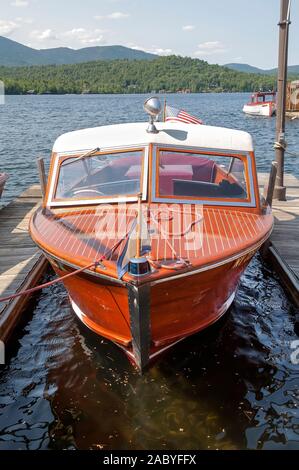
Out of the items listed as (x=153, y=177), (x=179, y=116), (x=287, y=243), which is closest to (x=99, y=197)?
(x=153, y=177)

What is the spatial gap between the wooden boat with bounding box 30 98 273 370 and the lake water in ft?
1.28

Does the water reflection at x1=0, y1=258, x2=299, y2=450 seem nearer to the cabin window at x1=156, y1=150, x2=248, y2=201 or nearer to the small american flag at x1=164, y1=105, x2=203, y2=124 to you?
the cabin window at x1=156, y1=150, x2=248, y2=201

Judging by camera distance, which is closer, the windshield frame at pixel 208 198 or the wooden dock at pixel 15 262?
the windshield frame at pixel 208 198

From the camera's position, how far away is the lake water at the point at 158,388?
4.13 meters

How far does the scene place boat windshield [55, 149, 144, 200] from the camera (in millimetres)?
5531

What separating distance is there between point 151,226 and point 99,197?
1073mm

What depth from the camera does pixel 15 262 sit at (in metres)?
→ 7.24

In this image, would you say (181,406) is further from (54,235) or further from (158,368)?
(54,235)

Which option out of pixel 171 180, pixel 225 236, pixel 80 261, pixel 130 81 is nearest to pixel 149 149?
pixel 171 180

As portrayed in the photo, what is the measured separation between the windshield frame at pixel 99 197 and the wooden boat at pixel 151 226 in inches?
0.5

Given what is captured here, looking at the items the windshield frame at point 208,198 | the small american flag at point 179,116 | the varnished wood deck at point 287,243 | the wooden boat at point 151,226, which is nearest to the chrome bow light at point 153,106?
the wooden boat at point 151,226

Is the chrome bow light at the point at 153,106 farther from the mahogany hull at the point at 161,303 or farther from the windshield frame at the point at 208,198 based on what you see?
the mahogany hull at the point at 161,303

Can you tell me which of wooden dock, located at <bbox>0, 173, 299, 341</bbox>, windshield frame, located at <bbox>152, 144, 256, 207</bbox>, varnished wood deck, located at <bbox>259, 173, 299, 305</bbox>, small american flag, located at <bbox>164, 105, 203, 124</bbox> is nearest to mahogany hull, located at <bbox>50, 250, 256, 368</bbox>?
windshield frame, located at <bbox>152, 144, 256, 207</bbox>

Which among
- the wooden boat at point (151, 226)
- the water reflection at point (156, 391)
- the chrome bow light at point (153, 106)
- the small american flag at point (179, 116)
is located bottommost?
the water reflection at point (156, 391)
